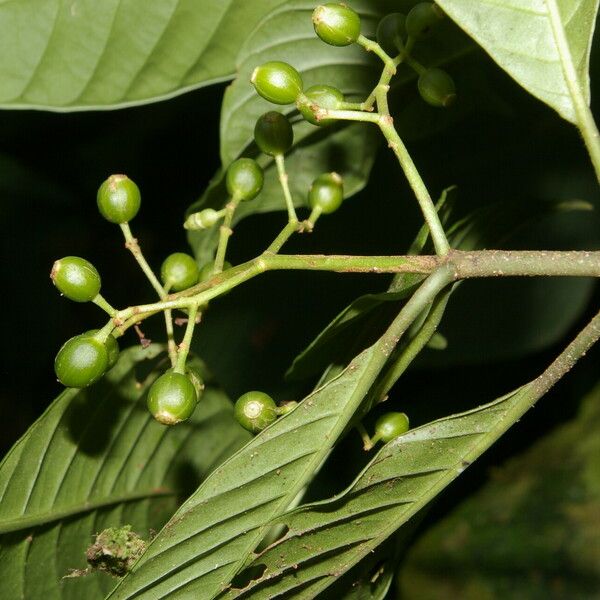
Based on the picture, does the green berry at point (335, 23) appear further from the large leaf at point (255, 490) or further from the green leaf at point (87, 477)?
the green leaf at point (87, 477)

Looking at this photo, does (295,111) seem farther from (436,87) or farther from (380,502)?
(380,502)

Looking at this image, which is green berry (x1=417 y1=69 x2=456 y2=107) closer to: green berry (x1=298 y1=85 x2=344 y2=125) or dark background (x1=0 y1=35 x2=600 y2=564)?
green berry (x1=298 y1=85 x2=344 y2=125)

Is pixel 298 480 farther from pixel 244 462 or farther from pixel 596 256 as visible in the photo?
pixel 596 256

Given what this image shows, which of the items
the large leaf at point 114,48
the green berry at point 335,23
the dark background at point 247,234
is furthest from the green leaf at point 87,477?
the green berry at point 335,23

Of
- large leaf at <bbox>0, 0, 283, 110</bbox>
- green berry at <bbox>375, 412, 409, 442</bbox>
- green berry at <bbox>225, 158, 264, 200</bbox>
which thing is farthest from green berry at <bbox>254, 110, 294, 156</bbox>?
green berry at <bbox>375, 412, 409, 442</bbox>

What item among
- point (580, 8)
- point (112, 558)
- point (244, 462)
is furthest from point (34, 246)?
point (580, 8)

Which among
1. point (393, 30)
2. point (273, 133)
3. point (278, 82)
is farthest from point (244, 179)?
point (393, 30)

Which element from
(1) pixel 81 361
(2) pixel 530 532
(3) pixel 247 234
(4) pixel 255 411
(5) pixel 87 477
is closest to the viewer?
(1) pixel 81 361
